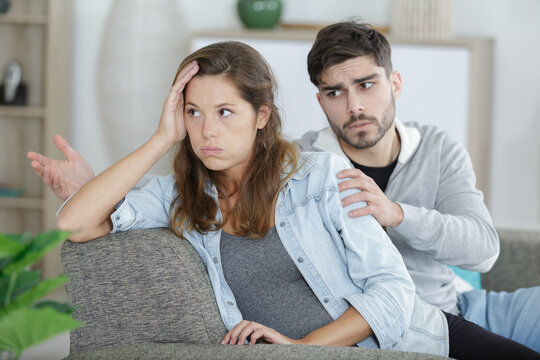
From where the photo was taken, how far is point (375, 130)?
1.83 metres

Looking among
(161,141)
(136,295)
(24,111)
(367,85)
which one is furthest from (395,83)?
(24,111)

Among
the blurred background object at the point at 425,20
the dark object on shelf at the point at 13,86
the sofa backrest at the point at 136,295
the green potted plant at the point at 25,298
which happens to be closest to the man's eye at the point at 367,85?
the sofa backrest at the point at 136,295

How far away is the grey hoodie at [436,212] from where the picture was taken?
63.8 inches

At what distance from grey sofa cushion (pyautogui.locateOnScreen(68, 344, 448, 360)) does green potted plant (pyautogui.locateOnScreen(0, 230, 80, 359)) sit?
38 cm

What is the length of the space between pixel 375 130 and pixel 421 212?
32 centimetres

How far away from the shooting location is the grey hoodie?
1621mm

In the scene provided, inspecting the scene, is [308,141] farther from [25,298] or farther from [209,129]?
[25,298]

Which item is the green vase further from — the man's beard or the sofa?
the sofa

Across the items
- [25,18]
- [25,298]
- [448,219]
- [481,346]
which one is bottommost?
[481,346]

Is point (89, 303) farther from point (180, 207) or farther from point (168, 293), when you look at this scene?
point (180, 207)

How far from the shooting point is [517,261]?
205 centimetres

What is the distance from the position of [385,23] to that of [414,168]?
1966mm

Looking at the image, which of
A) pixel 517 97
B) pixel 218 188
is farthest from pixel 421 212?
pixel 517 97

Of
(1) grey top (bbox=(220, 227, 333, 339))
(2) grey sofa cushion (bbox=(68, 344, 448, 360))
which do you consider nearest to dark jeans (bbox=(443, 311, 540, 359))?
(1) grey top (bbox=(220, 227, 333, 339))
